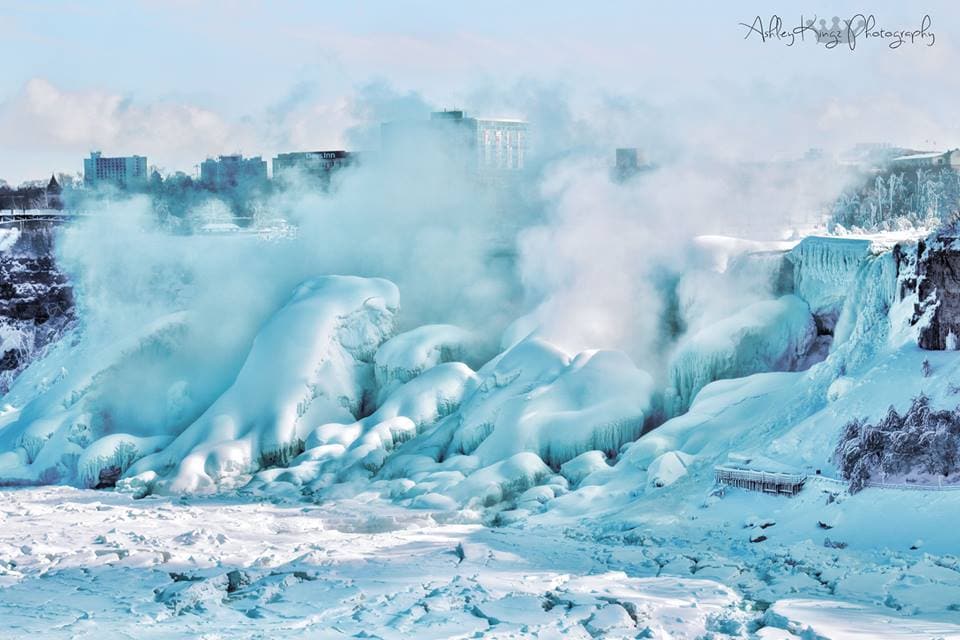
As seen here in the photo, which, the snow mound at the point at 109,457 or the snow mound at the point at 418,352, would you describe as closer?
the snow mound at the point at 109,457

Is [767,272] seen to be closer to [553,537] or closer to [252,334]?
[553,537]

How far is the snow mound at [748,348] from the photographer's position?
93.5 feet

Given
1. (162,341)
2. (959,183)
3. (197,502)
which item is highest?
(959,183)

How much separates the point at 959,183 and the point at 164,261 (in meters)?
31.4

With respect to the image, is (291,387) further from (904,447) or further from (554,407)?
(904,447)

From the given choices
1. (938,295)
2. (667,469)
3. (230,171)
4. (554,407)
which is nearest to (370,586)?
(667,469)

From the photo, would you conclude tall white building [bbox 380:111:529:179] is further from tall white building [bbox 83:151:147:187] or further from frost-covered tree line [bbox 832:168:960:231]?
tall white building [bbox 83:151:147:187]

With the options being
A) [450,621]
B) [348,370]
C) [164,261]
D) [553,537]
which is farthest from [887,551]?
[164,261]

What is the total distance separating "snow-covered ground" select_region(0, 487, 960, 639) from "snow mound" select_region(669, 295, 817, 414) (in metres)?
6.44

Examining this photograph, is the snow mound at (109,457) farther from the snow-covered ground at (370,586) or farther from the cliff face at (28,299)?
the cliff face at (28,299)

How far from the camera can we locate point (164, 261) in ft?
134

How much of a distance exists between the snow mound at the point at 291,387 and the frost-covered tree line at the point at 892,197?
23486 millimetres

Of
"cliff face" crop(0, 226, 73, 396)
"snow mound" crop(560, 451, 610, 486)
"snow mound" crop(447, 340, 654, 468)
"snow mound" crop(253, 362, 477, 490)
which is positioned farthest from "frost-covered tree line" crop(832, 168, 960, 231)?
"cliff face" crop(0, 226, 73, 396)

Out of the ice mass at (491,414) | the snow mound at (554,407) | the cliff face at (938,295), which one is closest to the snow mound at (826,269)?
the ice mass at (491,414)
